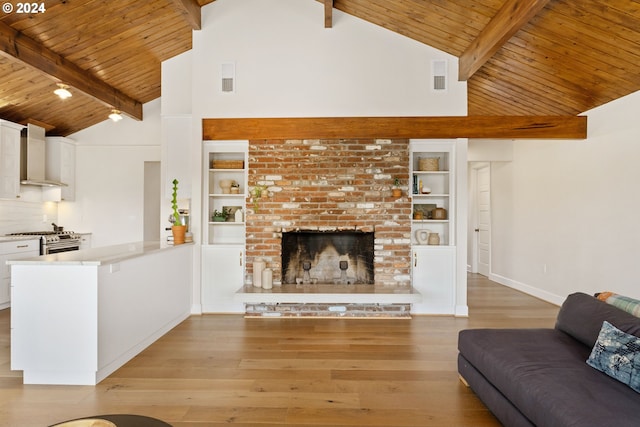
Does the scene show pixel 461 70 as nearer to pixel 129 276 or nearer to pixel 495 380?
pixel 495 380

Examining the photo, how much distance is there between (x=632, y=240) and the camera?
162 inches

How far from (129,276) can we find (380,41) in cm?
402

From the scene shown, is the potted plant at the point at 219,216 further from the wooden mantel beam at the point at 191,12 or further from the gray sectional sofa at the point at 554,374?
the gray sectional sofa at the point at 554,374

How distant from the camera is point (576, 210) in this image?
4973 mm

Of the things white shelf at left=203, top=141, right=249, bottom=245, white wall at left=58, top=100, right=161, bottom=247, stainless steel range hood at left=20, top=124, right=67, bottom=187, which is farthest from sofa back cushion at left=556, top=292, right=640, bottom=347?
stainless steel range hood at left=20, top=124, right=67, bottom=187

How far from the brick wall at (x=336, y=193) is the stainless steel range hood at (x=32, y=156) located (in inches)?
143

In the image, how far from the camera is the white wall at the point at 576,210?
4.18m

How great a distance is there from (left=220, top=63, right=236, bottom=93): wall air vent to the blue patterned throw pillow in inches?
179

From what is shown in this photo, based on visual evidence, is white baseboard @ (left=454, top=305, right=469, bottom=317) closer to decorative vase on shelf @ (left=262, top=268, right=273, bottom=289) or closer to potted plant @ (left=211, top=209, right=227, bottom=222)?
decorative vase on shelf @ (left=262, top=268, right=273, bottom=289)

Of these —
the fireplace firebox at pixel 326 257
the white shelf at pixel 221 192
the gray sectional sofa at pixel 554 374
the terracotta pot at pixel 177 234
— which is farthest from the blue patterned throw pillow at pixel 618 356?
the terracotta pot at pixel 177 234

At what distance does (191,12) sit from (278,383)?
14.0 ft

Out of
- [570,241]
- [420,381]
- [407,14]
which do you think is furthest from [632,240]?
[407,14]

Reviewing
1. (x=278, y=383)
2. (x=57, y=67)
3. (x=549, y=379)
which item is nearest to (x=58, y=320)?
(x=278, y=383)

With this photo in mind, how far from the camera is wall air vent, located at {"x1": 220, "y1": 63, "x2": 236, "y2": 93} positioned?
4914mm
